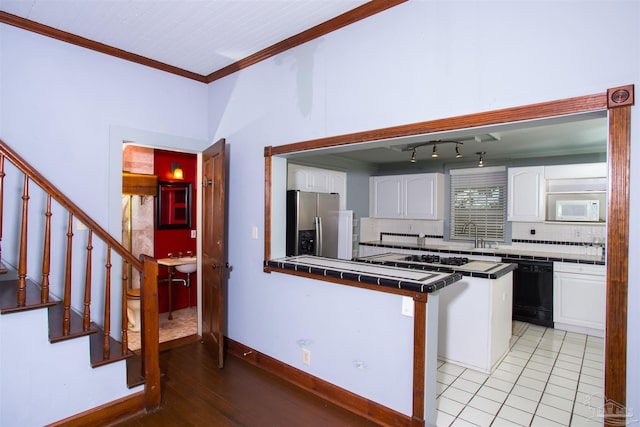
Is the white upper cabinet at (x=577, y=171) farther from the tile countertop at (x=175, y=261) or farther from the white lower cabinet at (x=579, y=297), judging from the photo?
the tile countertop at (x=175, y=261)

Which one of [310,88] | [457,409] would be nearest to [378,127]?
[310,88]

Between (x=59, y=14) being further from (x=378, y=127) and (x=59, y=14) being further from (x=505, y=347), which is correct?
(x=505, y=347)

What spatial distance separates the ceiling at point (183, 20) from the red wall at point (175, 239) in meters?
1.88

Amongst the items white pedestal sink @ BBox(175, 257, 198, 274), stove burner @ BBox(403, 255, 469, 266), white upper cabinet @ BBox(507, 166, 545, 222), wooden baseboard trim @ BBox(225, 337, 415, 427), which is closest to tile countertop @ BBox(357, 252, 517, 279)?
stove burner @ BBox(403, 255, 469, 266)

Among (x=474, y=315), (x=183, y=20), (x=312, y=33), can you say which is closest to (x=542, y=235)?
(x=474, y=315)

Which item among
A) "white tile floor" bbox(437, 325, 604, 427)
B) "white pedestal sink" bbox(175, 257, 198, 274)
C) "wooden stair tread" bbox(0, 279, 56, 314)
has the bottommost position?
"white tile floor" bbox(437, 325, 604, 427)

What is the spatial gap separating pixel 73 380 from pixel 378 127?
261cm

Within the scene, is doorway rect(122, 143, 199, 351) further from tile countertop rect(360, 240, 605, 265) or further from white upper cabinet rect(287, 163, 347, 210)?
tile countertop rect(360, 240, 605, 265)

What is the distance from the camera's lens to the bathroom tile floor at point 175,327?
12.7ft

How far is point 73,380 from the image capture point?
2.24m

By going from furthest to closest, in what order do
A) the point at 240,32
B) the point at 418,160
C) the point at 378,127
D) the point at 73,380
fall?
the point at 418,160
the point at 240,32
the point at 378,127
the point at 73,380

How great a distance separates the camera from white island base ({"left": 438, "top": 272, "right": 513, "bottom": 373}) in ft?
10.3

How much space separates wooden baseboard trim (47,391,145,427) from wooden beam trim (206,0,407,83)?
9.55 ft

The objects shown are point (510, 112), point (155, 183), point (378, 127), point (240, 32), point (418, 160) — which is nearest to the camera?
point (510, 112)
